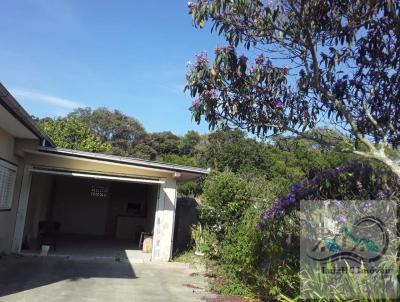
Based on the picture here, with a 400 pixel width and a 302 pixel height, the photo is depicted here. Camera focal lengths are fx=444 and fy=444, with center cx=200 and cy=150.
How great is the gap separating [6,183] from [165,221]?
4.35 m

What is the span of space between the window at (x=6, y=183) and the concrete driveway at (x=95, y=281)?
4.45 feet

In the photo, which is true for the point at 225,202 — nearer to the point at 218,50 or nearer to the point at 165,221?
the point at 165,221

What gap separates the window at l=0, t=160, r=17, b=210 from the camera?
10.4 m

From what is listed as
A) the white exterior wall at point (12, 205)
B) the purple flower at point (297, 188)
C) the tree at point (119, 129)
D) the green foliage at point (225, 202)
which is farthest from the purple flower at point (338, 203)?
the tree at point (119, 129)

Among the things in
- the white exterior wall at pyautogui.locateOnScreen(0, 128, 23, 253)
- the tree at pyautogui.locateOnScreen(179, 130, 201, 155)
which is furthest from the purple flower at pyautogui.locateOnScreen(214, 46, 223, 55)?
the tree at pyautogui.locateOnScreen(179, 130, 201, 155)

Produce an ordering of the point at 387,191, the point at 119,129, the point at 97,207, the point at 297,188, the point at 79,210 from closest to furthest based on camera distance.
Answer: the point at 387,191 < the point at 297,188 < the point at 79,210 < the point at 97,207 < the point at 119,129

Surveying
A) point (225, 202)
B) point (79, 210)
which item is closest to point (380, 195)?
point (225, 202)

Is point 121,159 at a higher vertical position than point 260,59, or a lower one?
lower

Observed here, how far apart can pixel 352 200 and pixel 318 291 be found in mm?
1254

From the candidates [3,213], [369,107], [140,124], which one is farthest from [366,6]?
[140,124]

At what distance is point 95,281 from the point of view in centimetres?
892

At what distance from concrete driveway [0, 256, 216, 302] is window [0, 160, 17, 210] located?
1.36 metres

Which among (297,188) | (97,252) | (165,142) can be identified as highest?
(165,142)

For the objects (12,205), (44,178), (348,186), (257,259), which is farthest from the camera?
(44,178)
